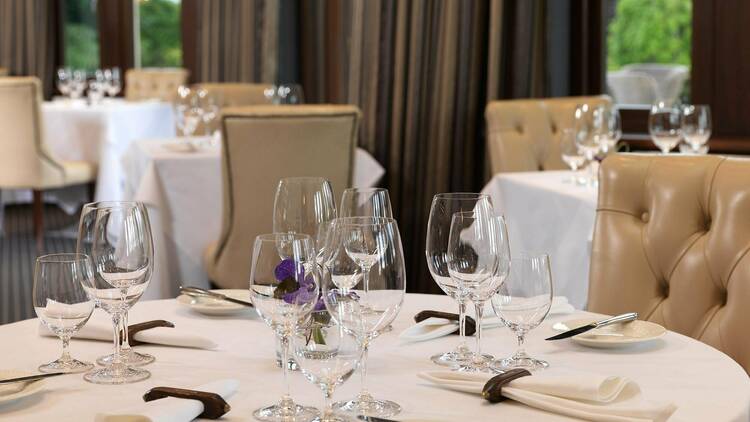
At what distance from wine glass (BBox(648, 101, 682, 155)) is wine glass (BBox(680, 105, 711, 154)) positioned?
0.07ft

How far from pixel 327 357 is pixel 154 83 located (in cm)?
689

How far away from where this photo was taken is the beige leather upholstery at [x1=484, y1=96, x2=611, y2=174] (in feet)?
13.2

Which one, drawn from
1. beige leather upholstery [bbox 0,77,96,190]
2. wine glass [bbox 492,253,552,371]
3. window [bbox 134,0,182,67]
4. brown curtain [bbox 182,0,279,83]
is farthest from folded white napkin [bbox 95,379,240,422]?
window [bbox 134,0,182,67]

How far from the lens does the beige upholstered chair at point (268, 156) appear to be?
3.39m

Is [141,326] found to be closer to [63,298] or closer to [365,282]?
[63,298]

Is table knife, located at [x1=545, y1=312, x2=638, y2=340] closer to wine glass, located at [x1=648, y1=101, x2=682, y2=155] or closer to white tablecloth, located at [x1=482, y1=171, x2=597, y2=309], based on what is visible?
white tablecloth, located at [x1=482, y1=171, x2=597, y2=309]

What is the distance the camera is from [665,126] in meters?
3.37

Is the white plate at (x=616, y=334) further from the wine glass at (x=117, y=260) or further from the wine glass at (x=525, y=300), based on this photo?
the wine glass at (x=117, y=260)

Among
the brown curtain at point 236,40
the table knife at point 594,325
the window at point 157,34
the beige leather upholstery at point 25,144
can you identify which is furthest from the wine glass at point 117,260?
the window at point 157,34

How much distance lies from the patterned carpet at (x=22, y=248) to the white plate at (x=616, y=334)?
3419 mm

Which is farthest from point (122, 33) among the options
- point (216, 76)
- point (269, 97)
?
point (269, 97)

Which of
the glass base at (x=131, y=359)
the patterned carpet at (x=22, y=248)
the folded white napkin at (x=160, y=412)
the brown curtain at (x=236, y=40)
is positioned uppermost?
the brown curtain at (x=236, y=40)

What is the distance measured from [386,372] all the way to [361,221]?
0.72 ft

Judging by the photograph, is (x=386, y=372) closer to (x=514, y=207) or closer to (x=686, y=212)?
(x=686, y=212)
